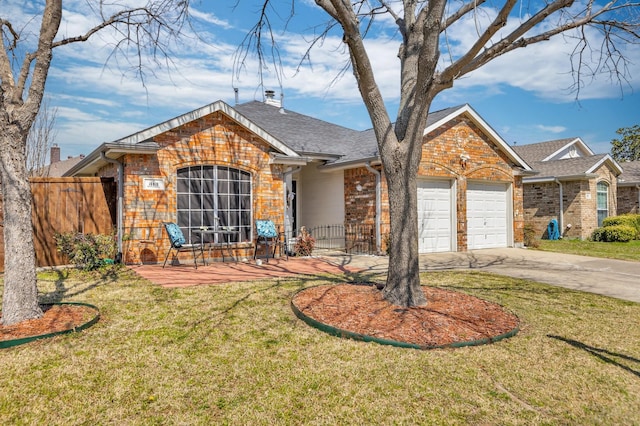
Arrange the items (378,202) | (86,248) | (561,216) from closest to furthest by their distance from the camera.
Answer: (86,248) < (378,202) < (561,216)

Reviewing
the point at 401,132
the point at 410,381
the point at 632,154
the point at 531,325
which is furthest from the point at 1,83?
the point at 632,154

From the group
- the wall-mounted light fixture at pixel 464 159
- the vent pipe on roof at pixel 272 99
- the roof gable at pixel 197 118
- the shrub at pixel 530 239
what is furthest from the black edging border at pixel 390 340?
the vent pipe on roof at pixel 272 99

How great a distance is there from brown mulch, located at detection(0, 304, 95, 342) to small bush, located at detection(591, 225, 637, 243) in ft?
66.8

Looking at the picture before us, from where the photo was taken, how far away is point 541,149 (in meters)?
26.6

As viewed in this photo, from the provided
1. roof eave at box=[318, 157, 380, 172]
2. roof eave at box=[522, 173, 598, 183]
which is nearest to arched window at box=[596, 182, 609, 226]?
roof eave at box=[522, 173, 598, 183]

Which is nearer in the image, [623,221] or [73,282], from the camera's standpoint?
[73,282]

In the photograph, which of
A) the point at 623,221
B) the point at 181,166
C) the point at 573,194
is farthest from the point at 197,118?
the point at 623,221

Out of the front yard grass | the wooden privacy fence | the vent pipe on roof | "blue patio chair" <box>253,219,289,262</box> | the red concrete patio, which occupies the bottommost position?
the front yard grass

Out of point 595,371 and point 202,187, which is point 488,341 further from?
point 202,187

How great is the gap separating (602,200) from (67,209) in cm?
2303

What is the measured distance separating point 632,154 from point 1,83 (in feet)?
163

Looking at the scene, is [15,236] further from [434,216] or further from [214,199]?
[434,216]

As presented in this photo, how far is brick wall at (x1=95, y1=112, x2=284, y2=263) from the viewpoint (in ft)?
30.7

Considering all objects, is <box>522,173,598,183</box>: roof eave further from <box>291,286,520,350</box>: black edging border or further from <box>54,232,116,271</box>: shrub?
<box>54,232,116,271</box>: shrub
